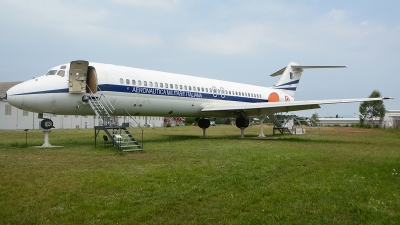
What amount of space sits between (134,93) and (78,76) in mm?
3132

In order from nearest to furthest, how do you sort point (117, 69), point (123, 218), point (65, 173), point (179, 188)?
point (123, 218), point (179, 188), point (65, 173), point (117, 69)

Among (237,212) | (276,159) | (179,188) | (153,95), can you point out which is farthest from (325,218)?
(153,95)

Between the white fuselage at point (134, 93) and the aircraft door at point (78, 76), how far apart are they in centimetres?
21

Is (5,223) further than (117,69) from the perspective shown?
No

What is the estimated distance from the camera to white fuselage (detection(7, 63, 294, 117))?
15492 millimetres

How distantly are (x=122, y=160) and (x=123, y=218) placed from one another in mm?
6282

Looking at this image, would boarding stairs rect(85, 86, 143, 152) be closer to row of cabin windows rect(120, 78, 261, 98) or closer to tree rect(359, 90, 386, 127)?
row of cabin windows rect(120, 78, 261, 98)

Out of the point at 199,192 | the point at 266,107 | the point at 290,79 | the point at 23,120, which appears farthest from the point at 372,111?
the point at 199,192

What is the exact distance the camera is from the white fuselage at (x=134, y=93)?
50.8 feet

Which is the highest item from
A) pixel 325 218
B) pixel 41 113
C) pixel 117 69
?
pixel 117 69

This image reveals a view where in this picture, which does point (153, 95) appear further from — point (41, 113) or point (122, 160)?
point (122, 160)

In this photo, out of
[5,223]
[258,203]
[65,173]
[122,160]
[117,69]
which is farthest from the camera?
[117,69]

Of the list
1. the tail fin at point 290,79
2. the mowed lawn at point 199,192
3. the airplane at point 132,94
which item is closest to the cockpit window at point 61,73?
the airplane at point 132,94

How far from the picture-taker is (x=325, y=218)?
17.1 feet
